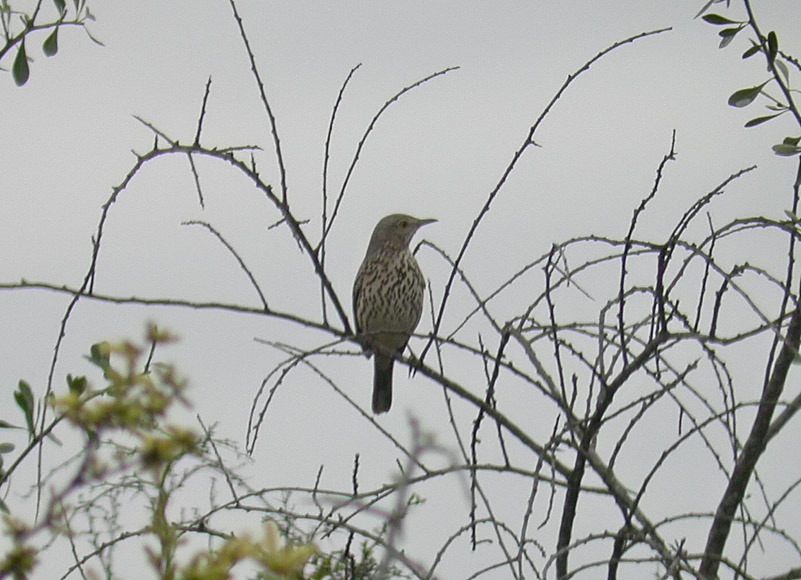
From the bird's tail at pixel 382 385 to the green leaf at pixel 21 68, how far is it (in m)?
5.59

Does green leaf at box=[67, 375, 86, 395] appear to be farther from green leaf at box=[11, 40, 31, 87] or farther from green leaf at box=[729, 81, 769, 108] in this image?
green leaf at box=[729, 81, 769, 108]

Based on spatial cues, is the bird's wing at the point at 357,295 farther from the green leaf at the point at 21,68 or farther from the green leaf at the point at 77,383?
the green leaf at the point at 77,383

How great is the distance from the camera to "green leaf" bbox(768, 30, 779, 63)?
4074 millimetres

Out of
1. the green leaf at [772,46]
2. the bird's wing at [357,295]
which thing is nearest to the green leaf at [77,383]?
the green leaf at [772,46]

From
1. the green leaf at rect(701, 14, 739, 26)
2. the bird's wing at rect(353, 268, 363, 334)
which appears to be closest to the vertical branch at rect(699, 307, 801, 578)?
the green leaf at rect(701, 14, 739, 26)

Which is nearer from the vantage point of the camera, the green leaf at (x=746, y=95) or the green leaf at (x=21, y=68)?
the green leaf at (x=21, y=68)

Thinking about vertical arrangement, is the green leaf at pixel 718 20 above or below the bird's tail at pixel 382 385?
below

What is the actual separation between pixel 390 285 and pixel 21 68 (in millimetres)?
4721

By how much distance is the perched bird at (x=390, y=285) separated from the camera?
816 cm

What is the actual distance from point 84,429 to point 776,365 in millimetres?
3298

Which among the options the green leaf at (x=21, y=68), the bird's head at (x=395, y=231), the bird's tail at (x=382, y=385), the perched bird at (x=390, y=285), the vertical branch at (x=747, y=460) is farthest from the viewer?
the bird's tail at (x=382, y=385)

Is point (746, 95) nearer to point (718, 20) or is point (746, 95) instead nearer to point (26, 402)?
point (718, 20)

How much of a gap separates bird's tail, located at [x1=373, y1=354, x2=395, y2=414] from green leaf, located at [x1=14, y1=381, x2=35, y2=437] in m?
7.01

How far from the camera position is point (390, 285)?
27.0 feet
